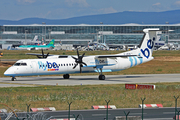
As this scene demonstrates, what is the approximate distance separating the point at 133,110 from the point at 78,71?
868 inches

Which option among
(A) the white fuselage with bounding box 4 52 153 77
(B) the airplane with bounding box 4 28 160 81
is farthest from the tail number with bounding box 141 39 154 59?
(A) the white fuselage with bounding box 4 52 153 77

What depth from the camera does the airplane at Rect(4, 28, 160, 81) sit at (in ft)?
138

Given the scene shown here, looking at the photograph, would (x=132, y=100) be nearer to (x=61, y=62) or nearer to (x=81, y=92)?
(x=81, y=92)

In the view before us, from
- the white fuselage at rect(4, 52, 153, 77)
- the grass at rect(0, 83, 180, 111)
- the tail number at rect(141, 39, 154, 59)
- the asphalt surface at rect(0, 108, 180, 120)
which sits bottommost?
the asphalt surface at rect(0, 108, 180, 120)

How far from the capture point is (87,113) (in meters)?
22.6

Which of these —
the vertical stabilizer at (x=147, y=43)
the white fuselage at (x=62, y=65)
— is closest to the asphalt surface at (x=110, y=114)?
the white fuselage at (x=62, y=65)

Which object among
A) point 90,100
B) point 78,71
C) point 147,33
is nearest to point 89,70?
point 78,71

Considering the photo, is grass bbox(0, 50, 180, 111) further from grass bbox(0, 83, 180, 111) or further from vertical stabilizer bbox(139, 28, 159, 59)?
vertical stabilizer bbox(139, 28, 159, 59)

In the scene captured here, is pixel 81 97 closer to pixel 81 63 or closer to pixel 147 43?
pixel 81 63

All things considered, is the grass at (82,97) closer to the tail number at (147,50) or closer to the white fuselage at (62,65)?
the white fuselage at (62,65)

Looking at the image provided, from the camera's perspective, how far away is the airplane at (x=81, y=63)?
42.0 m

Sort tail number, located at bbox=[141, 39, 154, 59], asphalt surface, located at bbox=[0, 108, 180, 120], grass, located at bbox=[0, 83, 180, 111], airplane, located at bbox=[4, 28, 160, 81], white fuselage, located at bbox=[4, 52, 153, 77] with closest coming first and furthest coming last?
asphalt surface, located at bbox=[0, 108, 180, 120], grass, located at bbox=[0, 83, 180, 111], white fuselage, located at bbox=[4, 52, 153, 77], airplane, located at bbox=[4, 28, 160, 81], tail number, located at bbox=[141, 39, 154, 59]

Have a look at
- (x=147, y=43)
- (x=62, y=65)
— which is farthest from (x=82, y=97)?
(x=147, y=43)

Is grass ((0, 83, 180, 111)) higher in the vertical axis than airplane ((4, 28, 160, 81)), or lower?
lower
